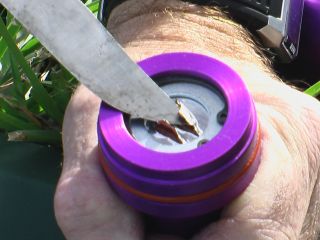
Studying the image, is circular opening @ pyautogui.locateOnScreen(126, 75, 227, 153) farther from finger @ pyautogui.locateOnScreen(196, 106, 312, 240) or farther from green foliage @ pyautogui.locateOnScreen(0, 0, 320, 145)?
green foliage @ pyautogui.locateOnScreen(0, 0, 320, 145)

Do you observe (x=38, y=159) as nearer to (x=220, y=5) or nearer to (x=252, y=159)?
(x=220, y=5)

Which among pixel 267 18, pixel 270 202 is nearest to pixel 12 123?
pixel 267 18

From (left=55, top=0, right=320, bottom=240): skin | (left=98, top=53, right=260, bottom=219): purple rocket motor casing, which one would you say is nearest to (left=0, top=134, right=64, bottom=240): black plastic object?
(left=55, top=0, right=320, bottom=240): skin

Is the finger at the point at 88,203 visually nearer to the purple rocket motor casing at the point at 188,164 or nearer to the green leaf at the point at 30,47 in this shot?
the purple rocket motor casing at the point at 188,164

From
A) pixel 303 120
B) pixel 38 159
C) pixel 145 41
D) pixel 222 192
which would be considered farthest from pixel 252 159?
pixel 38 159

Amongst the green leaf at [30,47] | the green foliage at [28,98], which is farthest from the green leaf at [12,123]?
the green leaf at [30,47]

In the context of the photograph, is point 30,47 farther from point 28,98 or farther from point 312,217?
point 312,217
